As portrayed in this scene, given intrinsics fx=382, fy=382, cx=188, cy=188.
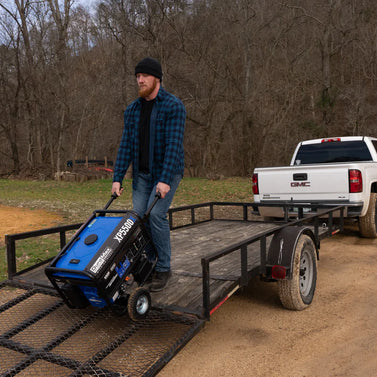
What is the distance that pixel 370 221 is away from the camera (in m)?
6.61

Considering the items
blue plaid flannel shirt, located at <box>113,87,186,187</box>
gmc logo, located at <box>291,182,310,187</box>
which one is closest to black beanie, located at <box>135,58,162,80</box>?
blue plaid flannel shirt, located at <box>113,87,186,187</box>

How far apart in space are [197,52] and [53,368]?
72.6ft

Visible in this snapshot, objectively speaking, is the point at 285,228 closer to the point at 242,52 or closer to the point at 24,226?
the point at 24,226

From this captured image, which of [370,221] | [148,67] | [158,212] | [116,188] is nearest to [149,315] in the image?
[158,212]

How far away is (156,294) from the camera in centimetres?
334

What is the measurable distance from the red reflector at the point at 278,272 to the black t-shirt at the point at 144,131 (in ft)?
5.04

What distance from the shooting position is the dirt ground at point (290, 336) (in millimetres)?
2928

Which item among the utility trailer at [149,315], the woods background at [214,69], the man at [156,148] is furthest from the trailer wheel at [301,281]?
the woods background at [214,69]

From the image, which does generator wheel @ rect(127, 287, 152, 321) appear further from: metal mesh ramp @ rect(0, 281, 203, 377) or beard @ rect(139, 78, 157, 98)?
beard @ rect(139, 78, 157, 98)

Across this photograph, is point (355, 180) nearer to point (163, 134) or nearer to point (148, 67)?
point (163, 134)

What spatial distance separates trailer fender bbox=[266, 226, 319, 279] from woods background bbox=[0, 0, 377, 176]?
19.1m

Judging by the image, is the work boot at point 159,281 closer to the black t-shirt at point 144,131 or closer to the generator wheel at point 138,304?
the generator wheel at point 138,304

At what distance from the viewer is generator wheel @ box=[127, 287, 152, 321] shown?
2797mm

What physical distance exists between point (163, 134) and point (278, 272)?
1695 mm
